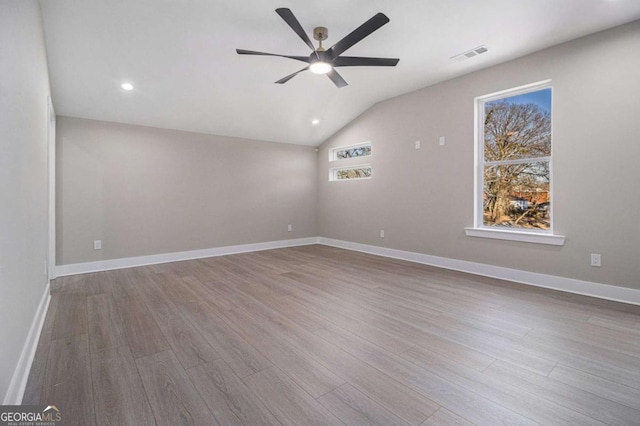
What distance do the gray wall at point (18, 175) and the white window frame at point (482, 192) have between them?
449 centimetres

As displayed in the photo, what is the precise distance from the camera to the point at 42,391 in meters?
1.58

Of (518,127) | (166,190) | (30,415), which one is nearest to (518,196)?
(518,127)

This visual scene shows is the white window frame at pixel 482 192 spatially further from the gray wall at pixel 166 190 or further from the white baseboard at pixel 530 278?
the gray wall at pixel 166 190

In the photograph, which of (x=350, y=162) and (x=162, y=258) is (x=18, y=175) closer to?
(x=162, y=258)

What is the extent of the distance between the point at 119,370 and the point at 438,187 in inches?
168

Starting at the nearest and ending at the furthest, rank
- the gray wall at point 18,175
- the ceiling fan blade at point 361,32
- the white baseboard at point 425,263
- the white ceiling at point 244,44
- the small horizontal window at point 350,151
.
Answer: the gray wall at point 18,175 → the ceiling fan blade at point 361,32 → the white ceiling at point 244,44 → the white baseboard at point 425,263 → the small horizontal window at point 350,151

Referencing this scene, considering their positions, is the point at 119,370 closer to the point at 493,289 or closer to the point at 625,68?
the point at 493,289

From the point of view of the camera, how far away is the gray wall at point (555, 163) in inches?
114

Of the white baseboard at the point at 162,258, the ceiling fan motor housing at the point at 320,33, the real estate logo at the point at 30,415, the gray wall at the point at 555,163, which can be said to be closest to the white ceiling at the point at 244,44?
the ceiling fan motor housing at the point at 320,33

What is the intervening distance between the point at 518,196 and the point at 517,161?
452 mm

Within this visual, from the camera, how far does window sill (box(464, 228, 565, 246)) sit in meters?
3.31

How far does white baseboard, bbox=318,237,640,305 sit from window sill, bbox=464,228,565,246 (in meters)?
0.39

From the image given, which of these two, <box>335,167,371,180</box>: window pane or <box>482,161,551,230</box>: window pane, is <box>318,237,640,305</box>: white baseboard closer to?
<box>482,161,551,230</box>: window pane

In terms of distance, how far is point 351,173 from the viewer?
6.04 m
